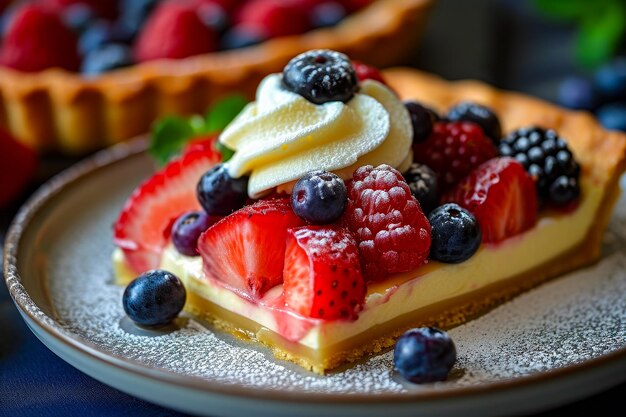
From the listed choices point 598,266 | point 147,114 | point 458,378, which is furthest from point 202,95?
point 458,378

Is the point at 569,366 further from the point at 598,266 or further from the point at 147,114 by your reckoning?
the point at 147,114

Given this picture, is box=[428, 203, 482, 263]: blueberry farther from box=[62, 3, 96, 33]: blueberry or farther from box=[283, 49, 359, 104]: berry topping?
box=[62, 3, 96, 33]: blueberry

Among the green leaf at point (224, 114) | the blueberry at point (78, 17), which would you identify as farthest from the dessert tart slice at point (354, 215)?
the blueberry at point (78, 17)

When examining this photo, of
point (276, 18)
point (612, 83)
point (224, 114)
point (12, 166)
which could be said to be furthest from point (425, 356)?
point (612, 83)

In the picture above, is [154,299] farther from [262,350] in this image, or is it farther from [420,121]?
[420,121]

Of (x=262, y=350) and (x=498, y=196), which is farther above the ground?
(x=498, y=196)

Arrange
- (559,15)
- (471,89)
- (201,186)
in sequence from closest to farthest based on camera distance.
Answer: (201,186)
(471,89)
(559,15)
